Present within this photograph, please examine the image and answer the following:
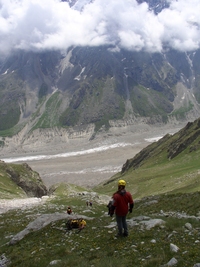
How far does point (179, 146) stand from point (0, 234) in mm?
98321

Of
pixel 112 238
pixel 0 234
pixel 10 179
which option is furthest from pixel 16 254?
pixel 10 179

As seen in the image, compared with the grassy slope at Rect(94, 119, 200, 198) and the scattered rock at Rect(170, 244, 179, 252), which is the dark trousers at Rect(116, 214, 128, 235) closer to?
the scattered rock at Rect(170, 244, 179, 252)

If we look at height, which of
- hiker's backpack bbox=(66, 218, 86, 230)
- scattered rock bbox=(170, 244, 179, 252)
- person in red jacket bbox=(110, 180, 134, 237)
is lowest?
hiker's backpack bbox=(66, 218, 86, 230)

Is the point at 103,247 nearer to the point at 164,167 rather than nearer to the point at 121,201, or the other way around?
the point at 121,201

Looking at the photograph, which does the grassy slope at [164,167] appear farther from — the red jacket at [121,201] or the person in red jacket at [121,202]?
the red jacket at [121,201]

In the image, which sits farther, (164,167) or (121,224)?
(164,167)

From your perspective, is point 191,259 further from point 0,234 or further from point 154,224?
point 0,234

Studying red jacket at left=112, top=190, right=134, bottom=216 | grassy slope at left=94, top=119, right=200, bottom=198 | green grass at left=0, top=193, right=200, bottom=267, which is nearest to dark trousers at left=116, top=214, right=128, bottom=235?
red jacket at left=112, top=190, right=134, bottom=216

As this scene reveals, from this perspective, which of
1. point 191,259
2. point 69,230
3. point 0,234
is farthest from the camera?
point 0,234

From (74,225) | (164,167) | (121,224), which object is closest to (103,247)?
(121,224)

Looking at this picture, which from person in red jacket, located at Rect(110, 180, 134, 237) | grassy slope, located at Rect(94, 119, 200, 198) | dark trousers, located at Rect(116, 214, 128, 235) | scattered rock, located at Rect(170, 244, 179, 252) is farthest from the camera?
grassy slope, located at Rect(94, 119, 200, 198)

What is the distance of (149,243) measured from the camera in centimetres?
1443

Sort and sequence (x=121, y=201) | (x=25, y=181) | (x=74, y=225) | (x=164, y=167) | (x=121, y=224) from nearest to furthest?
(x=121, y=201) → (x=121, y=224) → (x=74, y=225) → (x=25, y=181) → (x=164, y=167)

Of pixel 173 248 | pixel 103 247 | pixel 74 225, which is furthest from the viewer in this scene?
pixel 74 225
